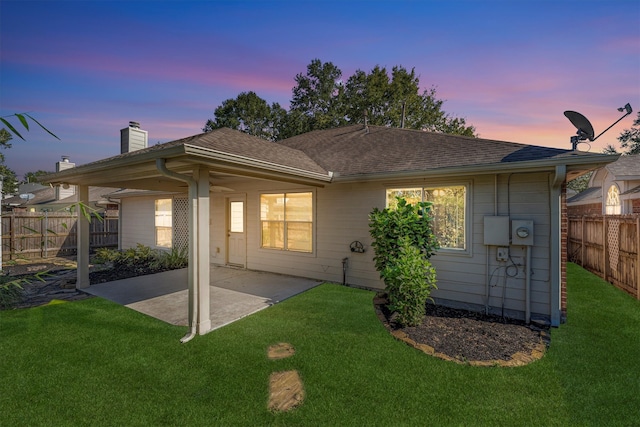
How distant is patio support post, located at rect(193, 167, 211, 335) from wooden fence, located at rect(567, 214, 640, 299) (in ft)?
26.1

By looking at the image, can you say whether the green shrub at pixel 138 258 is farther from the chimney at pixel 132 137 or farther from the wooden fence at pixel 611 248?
the wooden fence at pixel 611 248

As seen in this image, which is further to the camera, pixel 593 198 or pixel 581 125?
pixel 593 198

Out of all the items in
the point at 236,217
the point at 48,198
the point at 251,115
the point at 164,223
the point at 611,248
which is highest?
the point at 251,115

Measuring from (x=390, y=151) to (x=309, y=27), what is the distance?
4.23 m

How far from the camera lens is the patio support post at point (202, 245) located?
3.92m

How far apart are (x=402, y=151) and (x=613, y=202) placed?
10.3 meters

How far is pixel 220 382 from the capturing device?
294 cm

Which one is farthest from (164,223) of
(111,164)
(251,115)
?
(251,115)

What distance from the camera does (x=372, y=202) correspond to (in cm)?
600

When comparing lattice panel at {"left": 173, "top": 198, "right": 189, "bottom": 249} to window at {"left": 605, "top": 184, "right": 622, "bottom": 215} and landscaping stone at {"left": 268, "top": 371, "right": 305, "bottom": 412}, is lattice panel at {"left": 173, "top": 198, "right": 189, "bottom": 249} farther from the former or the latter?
window at {"left": 605, "top": 184, "right": 622, "bottom": 215}

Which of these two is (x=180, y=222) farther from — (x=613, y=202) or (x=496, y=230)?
(x=613, y=202)

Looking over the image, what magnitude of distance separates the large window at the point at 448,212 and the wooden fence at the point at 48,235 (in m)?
11.1

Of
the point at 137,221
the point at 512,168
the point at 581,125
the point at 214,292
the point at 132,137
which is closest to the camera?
the point at 512,168

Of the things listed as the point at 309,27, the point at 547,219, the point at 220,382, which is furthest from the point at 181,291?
the point at 309,27
